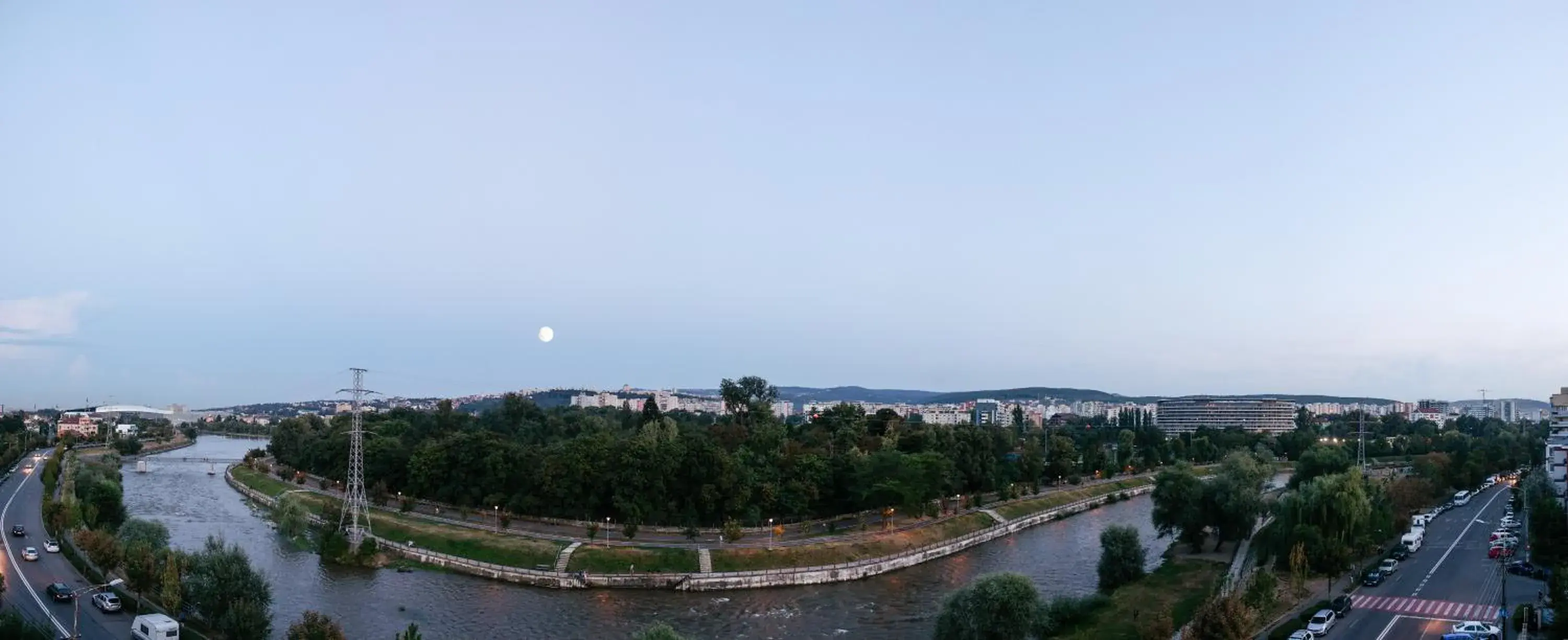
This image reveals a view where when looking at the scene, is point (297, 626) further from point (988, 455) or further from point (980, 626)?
point (988, 455)

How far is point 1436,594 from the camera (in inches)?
1427

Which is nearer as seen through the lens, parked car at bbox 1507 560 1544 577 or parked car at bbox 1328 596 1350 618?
parked car at bbox 1328 596 1350 618

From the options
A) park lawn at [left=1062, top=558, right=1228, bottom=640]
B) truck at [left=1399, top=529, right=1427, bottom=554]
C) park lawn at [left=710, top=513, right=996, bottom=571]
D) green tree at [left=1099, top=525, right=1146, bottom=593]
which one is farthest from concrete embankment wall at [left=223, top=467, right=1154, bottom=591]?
truck at [left=1399, top=529, right=1427, bottom=554]

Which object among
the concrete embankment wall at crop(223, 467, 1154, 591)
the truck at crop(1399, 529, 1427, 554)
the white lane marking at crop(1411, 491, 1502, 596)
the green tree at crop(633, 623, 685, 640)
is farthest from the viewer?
the truck at crop(1399, 529, 1427, 554)

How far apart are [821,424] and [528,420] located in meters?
31.8

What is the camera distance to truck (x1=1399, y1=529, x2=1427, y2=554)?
45.6 metres

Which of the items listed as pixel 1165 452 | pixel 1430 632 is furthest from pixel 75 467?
pixel 1165 452

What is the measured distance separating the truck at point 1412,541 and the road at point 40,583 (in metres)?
56.7

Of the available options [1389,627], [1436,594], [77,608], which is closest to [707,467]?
[77,608]

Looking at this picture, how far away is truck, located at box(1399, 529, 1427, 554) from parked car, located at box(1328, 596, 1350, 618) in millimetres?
14589

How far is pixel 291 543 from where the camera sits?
55844mm

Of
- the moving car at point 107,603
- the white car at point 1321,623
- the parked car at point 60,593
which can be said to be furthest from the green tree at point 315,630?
the white car at point 1321,623

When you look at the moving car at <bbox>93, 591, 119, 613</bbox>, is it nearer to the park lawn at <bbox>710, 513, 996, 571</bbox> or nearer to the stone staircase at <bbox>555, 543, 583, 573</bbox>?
the stone staircase at <bbox>555, 543, 583, 573</bbox>

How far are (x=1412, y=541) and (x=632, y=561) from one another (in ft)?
133
